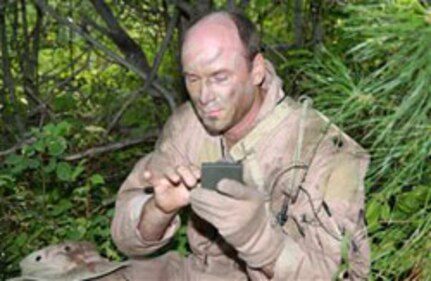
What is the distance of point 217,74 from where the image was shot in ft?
8.84

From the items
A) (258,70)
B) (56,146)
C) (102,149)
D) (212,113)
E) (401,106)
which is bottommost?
(102,149)

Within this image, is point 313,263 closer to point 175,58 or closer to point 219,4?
point 175,58

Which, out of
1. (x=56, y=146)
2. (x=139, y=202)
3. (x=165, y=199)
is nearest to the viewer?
(x=165, y=199)

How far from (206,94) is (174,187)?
308 mm

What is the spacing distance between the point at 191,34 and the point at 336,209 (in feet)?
2.40

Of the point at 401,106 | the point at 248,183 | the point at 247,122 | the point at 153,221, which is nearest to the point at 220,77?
the point at 247,122

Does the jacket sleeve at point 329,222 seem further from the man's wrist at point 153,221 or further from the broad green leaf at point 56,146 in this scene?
the broad green leaf at point 56,146

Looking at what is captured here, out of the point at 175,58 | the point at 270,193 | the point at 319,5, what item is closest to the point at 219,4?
the point at 175,58

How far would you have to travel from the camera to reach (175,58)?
5059 millimetres

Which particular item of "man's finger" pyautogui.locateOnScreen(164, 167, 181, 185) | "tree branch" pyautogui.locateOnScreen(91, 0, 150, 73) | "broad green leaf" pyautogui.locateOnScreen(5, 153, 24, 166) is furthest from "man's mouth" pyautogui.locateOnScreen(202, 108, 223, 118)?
"tree branch" pyautogui.locateOnScreen(91, 0, 150, 73)

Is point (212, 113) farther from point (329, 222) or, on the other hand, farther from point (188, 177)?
point (329, 222)

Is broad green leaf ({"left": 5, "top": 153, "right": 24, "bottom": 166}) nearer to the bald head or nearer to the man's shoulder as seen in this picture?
the bald head

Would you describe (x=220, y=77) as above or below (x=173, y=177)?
above

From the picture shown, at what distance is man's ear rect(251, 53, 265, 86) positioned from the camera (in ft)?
9.18
